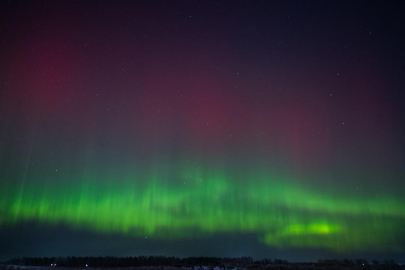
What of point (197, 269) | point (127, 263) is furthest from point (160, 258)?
point (197, 269)

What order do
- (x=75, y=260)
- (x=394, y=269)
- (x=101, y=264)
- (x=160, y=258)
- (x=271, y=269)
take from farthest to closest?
(x=160, y=258), (x=75, y=260), (x=101, y=264), (x=394, y=269), (x=271, y=269)

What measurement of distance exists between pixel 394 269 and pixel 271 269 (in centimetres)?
3500

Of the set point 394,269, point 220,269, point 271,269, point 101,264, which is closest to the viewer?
point 220,269

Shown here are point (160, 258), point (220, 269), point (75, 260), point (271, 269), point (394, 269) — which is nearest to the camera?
point (220, 269)

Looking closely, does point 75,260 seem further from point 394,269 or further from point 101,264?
point 394,269

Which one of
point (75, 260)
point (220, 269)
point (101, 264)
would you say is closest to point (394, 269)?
point (220, 269)

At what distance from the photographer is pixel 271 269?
230ft

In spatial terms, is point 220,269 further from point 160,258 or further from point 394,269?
point 160,258

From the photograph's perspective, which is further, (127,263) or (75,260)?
(75,260)

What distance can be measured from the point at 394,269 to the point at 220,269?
4809 cm

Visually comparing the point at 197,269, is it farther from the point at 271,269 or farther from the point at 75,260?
the point at 75,260

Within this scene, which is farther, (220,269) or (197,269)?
(197,269)

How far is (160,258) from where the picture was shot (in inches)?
5531

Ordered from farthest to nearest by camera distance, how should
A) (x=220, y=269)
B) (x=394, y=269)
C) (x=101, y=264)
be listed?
(x=101, y=264) < (x=394, y=269) < (x=220, y=269)
